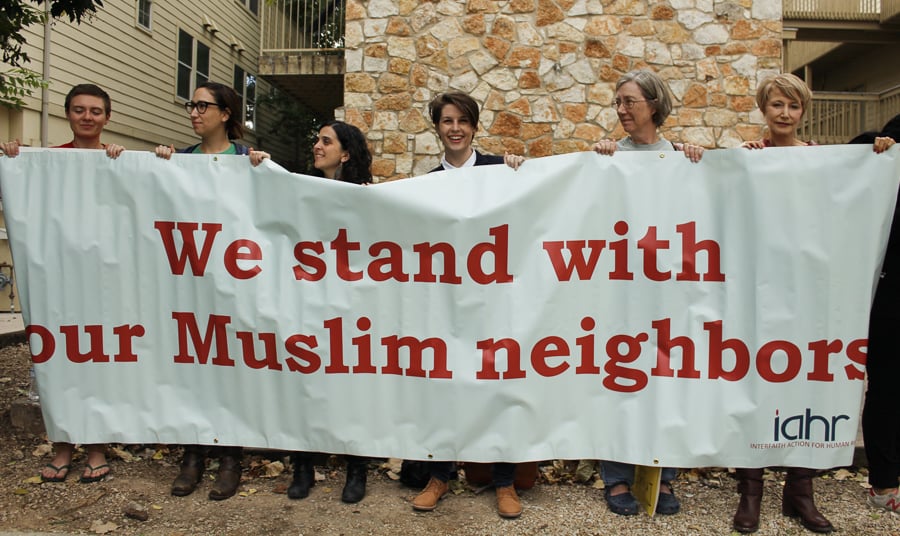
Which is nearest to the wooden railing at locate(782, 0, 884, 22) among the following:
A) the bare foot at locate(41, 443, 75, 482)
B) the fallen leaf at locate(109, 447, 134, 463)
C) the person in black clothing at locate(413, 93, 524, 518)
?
the person in black clothing at locate(413, 93, 524, 518)

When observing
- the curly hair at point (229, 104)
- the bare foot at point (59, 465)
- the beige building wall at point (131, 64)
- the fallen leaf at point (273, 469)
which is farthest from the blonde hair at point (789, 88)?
the beige building wall at point (131, 64)

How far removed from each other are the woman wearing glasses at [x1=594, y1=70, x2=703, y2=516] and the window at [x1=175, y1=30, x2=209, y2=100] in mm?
12310

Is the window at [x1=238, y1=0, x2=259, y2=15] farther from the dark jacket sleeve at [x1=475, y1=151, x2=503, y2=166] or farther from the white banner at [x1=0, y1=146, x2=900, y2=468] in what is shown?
the dark jacket sleeve at [x1=475, y1=151, x2=503, y2=166]

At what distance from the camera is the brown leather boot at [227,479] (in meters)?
3.48

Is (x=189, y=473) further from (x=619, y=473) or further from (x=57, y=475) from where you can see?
(x=619, y=473)

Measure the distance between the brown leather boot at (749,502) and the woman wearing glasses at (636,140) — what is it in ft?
0.92

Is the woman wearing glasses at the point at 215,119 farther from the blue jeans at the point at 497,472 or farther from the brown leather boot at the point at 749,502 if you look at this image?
the brown leather boot at the point at 749,502

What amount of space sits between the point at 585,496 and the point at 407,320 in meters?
1.25

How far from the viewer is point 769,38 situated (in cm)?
747

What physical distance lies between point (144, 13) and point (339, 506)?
39.2 feet

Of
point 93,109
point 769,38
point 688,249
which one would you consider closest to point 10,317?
point 93,109

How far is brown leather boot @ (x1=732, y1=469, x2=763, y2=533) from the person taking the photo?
3.17m

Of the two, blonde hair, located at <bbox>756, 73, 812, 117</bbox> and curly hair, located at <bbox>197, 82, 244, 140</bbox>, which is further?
curly hair, located at <bbox>197, 82, 244, 140</bbox>

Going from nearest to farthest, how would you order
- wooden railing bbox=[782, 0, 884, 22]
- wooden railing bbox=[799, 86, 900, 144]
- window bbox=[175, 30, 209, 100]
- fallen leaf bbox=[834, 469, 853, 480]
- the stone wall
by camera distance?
fallen leaf bbox=[834, 469, 853, 480], the stone wall, wooden railing bbox=[782, 0, 884, 22], wooden railing bbox=[799, 86, 900, 144], window bbox=[175, 30, 209, 100]
